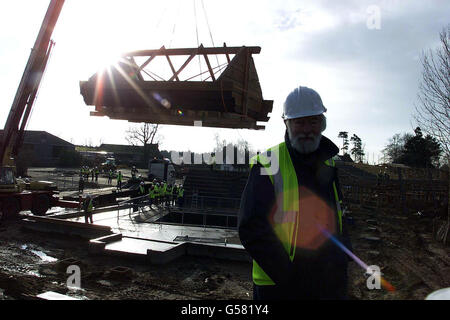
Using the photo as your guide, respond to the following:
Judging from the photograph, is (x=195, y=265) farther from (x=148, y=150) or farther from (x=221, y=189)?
(x=148, y=150)

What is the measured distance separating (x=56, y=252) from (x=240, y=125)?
24.6ft

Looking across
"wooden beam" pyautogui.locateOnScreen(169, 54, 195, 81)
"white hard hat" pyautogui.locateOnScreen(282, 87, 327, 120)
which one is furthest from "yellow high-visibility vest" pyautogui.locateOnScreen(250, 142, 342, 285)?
"wooden beam" pyautogui.locateOnScreen(169, 54, 195, 81)

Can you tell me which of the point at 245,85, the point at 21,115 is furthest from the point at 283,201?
the point at 21,115

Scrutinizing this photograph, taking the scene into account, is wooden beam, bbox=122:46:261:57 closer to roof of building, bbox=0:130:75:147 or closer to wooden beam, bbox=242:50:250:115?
wooden beam, bbox=242:50:250:115

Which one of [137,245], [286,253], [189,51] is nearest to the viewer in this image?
[286,253]

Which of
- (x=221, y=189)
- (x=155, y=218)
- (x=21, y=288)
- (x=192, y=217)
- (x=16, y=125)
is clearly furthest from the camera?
(x=221, y=189)

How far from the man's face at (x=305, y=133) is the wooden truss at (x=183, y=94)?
13.0ft

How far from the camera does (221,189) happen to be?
930 inches

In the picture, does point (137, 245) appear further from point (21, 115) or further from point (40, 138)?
point (40, 138)

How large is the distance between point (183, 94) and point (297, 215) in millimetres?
4989

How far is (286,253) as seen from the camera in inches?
67.8

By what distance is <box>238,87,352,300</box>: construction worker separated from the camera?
1.72 m

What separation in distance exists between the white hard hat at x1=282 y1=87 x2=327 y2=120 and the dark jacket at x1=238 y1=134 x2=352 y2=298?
10.2 inches

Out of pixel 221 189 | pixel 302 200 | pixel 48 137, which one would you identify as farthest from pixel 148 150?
pixel 302 200
